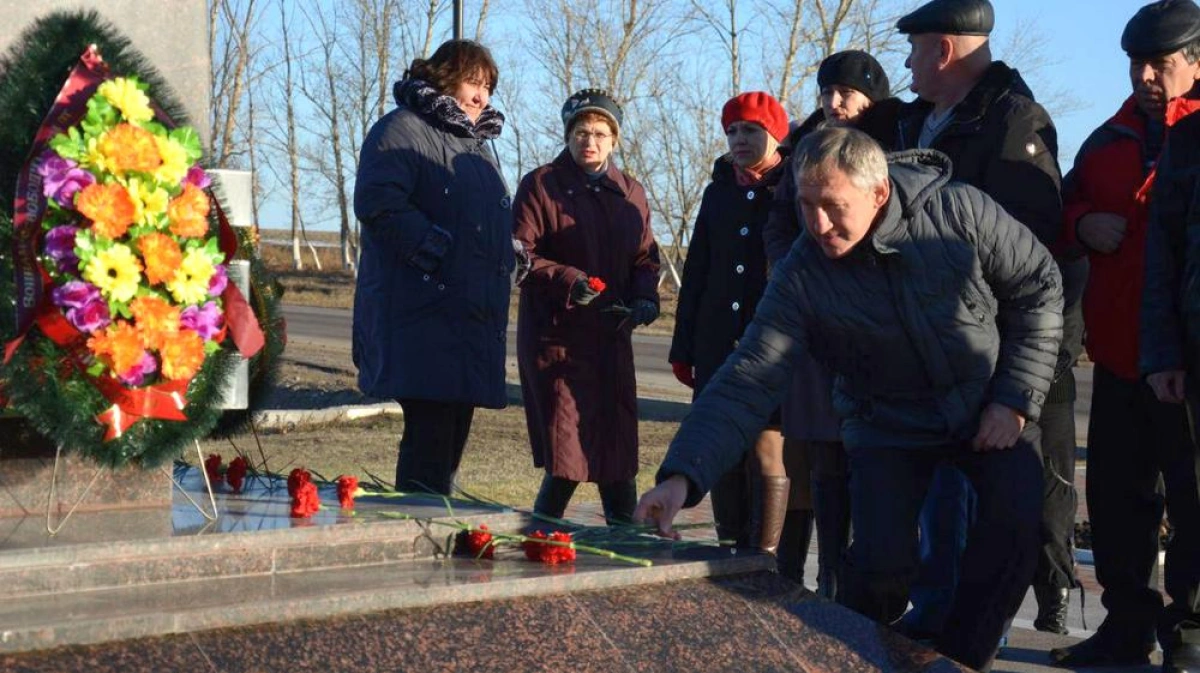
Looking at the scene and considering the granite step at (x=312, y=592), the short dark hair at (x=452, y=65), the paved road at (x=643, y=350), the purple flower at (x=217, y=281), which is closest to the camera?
the granite step at (x=312, y=592)

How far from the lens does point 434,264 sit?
5.28 metres

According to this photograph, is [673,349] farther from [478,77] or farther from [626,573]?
[626,573]

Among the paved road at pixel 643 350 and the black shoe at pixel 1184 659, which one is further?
the paved road at pixel 643 350

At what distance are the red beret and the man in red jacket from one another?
115cm

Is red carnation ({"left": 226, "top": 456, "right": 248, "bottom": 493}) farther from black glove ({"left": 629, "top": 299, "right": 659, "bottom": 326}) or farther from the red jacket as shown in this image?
the red jacket

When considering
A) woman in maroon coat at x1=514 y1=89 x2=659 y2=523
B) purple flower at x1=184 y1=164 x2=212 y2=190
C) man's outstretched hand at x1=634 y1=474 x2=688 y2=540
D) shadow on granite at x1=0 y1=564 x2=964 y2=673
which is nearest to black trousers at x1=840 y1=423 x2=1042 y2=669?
shadow on granite at x1=0 y1=564 x2=964 y2=673

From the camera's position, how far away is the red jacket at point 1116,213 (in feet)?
16.6

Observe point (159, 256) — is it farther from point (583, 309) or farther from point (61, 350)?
point (583, 309)

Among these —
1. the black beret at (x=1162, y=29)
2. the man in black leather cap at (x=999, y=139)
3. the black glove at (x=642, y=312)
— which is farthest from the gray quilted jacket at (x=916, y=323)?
the black glove at (x=642, y=312)

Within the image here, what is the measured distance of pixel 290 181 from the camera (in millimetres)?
46500

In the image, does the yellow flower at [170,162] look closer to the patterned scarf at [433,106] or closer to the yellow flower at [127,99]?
the yellow flower at [127,99]

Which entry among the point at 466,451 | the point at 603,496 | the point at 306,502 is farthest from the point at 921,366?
the point at 466,451

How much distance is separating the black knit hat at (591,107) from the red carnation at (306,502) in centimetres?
229

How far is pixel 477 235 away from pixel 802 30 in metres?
26.2
